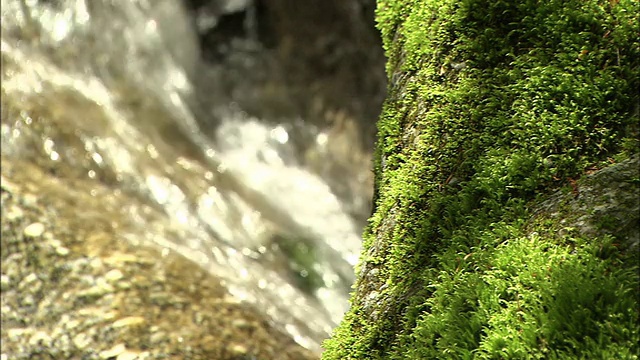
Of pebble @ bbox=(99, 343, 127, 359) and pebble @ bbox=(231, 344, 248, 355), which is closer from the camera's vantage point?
pebble @ bbox=(99, 343, 127, 359)

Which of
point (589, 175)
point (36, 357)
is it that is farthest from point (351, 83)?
point (589, 175)

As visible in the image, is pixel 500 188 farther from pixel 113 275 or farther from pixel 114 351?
pixel 113 275

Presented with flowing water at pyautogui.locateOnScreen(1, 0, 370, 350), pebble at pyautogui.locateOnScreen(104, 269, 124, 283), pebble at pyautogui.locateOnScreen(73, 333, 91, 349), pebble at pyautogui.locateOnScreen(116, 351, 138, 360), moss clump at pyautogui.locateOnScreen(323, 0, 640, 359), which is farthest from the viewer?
flowing water at pyautogui.locateOnScreen(1, 0, 370, 350)

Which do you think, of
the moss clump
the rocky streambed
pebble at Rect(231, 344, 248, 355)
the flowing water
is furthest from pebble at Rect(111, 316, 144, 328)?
the moss clump

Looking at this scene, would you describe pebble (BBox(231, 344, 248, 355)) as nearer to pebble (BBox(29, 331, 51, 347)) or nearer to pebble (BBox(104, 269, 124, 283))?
pebble (BBox(104, 269, 124, 283))

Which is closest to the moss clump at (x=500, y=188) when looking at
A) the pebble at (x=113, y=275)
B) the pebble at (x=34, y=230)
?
the pebble at (x=113, y=275)

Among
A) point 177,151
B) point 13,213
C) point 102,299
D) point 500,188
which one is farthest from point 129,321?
point 177,151

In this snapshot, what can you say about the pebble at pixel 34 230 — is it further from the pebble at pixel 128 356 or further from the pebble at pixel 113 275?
the pebble at pixel 128 356
